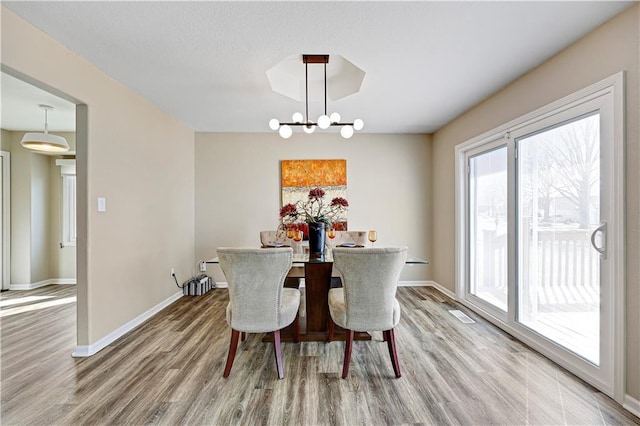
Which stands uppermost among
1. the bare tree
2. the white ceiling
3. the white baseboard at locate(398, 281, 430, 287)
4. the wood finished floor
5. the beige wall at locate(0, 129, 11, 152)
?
the white ceiling

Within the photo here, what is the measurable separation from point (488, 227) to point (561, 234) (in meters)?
1.06

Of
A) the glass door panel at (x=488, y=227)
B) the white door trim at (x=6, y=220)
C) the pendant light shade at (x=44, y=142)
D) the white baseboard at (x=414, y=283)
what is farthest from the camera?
the white baseboard at (x=414, y=283)

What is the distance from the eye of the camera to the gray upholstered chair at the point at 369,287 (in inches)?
76.4

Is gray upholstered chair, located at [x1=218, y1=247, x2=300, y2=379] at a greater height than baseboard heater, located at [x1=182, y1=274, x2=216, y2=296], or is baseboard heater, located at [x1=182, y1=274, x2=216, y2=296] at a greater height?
gray upholstered chair, located at [x1=218, y1=247, x2=300, y2=379]

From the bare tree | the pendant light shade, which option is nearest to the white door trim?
the pendant light shade

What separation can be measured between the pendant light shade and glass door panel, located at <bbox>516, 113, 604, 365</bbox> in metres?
5.29

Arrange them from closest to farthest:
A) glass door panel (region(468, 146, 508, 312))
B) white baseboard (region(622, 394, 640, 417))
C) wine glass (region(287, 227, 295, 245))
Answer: white baseboard (region(622, 394, 640, 417))
wine glass (region(287, 227, 295, 245))
glass door panel (region(468, 146, 508, 312))

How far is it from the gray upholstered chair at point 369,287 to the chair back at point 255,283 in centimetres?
40

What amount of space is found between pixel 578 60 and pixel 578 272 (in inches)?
61.4

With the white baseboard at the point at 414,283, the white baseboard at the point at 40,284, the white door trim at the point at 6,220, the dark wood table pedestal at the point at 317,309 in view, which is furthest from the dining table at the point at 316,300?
the white door trim at the point at 6,220

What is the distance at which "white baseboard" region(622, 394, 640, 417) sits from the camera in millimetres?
1664

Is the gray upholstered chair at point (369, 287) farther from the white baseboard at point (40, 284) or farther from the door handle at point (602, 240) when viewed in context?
the white baseboard at point (40, 284)

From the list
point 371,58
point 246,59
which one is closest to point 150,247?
point 246,59

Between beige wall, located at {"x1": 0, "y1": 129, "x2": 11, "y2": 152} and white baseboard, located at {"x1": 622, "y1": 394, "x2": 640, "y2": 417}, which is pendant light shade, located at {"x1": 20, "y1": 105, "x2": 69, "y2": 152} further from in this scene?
white baseboard, located at {"x1": 622, "y1": 394, "x2": 640, "y2": 417}
